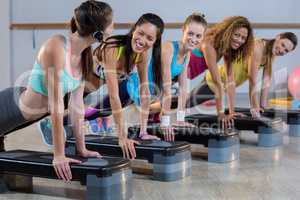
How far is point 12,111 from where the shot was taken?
2197 mm

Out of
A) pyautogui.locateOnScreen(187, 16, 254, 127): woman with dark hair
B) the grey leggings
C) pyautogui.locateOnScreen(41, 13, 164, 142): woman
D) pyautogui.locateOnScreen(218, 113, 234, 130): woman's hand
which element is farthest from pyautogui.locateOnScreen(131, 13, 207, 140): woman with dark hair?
the grey leggings

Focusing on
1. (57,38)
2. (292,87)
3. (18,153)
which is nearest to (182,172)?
(18,153)

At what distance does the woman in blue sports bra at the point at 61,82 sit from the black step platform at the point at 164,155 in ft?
1.10

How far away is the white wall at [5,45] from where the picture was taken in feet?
18.2

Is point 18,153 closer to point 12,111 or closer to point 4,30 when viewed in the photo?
point 12,111

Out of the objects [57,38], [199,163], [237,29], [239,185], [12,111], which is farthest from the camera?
[237,29]

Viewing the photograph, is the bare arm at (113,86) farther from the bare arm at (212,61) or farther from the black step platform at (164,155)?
the bare arm at (212,61)

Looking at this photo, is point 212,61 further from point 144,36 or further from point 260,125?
point 144,36

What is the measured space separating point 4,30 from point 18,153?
11.9ft

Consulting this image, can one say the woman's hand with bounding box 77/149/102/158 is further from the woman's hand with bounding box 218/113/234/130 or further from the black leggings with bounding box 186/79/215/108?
the black leggings with bounding box 186/79/215/108

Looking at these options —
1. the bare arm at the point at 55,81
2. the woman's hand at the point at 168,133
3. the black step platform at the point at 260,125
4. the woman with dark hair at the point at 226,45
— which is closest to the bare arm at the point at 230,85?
the woman with dark hair at the point at 226,45

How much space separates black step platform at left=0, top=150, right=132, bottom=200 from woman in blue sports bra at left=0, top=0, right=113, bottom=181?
5 cm

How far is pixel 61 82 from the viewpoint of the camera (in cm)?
203

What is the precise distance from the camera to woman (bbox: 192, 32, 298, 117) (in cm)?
360
